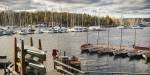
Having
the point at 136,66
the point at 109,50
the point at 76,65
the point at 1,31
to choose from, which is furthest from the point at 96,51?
the point at 1,31

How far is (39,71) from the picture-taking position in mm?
32062

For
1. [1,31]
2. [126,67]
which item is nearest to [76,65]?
[126,67]

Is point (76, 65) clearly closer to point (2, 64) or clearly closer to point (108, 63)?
point (2, 64)

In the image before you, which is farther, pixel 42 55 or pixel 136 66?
pixel 136 66

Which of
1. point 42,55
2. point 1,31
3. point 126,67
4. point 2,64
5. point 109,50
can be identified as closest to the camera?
point 42,55

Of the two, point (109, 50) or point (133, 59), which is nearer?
point (133, 59)

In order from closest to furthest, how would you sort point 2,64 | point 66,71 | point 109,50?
point 66,71, point 2,64, point 109,50

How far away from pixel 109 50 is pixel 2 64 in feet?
136

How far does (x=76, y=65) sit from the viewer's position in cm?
4369

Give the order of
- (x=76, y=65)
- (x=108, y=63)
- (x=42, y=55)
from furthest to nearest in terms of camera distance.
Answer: (x=108, y=63), (x=76, y=65), (x=42, y=55)

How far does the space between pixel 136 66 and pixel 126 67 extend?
264 cm

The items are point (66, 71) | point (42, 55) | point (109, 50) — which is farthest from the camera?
point (109, 50)

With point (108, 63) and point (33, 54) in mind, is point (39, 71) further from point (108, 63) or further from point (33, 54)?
point (108, 63)

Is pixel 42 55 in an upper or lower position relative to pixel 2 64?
upper
